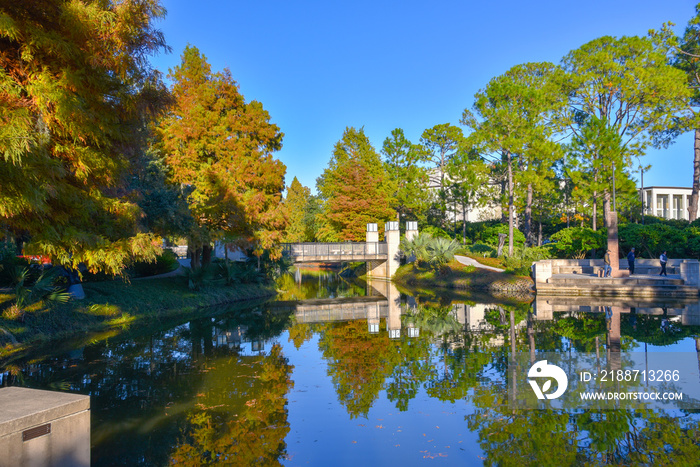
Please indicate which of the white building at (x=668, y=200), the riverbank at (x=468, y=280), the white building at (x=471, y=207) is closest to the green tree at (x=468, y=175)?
the white building at (x=471, y=207)

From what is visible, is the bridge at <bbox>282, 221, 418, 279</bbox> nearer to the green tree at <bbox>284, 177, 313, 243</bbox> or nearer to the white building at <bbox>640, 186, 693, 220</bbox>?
the green tree at <bbox>284, 177, 313, 243</bbox>

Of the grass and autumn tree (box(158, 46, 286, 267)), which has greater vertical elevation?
autumn tree (box(158, 46, 286, 267))

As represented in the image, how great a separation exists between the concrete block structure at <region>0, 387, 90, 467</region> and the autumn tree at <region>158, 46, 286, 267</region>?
1717 cm

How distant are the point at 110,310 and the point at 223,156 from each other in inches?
389

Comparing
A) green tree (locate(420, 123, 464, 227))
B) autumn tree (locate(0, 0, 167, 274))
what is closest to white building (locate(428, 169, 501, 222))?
green tree (locate(420, 123, 464, 227))

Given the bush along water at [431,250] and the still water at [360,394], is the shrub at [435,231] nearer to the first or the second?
the bush along water at [431,250]

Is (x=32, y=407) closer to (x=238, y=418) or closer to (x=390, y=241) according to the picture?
(x=238, y=418)

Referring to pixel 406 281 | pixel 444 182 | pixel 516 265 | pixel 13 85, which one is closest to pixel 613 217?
pixel 516 265

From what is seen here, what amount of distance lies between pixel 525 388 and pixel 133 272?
64.7 ft

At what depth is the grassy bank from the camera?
1283 cm

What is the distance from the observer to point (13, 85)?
7.87 meters

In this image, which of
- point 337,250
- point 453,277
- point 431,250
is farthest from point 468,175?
point 337,250

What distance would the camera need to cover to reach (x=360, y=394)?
8562 mm

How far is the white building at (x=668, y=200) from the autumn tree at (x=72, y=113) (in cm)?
5870
